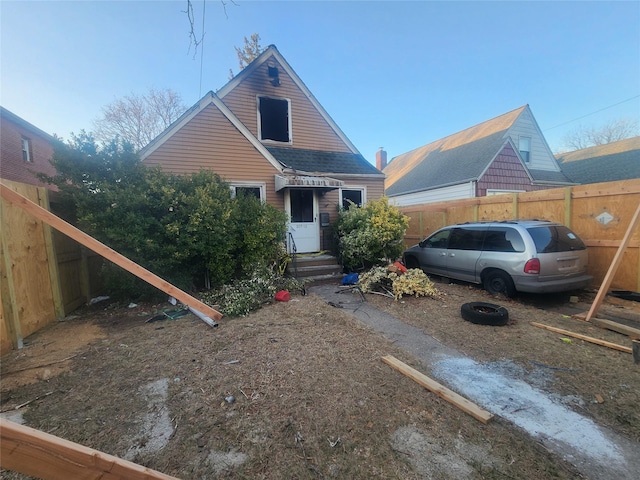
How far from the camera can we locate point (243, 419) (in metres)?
2.43

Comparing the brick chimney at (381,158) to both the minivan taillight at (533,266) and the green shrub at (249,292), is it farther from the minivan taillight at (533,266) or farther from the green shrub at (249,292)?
the minivan taillight at (533,266)

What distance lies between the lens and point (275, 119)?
1109 centimetres

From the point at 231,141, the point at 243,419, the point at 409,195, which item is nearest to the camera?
the point at 243,419

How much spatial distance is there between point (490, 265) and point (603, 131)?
34.7 m

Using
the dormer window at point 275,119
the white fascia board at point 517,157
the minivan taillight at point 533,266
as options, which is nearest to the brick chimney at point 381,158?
the white fascia board at point 517,157

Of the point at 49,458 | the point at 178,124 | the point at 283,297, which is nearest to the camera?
the point at 49,458

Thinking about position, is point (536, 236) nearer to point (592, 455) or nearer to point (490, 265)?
point (490, 265)

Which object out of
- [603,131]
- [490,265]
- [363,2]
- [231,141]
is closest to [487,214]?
[490,265]

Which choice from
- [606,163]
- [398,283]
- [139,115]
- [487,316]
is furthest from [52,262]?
[606,163]

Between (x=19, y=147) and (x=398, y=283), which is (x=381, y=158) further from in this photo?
(x=19, y=147)

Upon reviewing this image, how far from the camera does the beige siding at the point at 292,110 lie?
10.3 m

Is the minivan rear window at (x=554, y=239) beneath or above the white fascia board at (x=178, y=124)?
beneath

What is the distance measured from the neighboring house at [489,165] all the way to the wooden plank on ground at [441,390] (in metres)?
13.9

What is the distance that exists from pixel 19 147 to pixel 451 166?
23.8 meters
